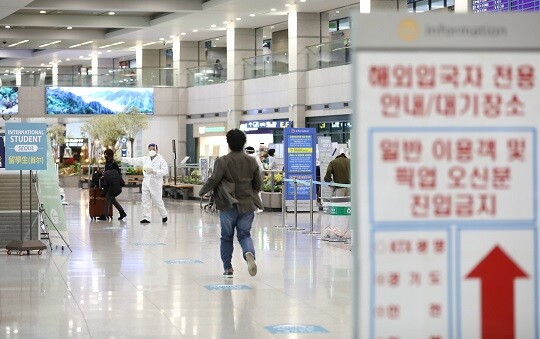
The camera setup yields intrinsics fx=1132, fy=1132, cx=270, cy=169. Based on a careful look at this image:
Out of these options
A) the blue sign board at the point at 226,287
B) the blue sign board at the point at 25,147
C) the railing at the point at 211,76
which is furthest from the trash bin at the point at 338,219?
the railing at the point at 211,76

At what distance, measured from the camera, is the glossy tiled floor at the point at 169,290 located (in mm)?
9219

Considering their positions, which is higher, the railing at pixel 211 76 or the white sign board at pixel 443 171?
the railing at pixel 211 76

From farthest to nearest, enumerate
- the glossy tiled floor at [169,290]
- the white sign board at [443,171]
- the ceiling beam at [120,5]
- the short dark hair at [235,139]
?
1. the ceiling beam at [120,5]
2. the short dark hair at [235,139]
3. the glossy tiled floor at [169,290]
4. the white sign board at [443,171]

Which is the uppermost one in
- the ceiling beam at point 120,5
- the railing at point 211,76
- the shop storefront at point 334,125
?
the ceiling beam at point 120,5

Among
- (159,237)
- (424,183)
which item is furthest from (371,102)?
(159,237)

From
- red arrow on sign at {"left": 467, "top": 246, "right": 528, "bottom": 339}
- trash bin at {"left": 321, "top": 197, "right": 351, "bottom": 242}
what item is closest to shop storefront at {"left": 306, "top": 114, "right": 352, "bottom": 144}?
trash bin at {"left": 321, "top": 197, "right": 351, "bottom": 242}

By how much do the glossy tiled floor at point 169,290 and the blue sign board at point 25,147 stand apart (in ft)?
4.19

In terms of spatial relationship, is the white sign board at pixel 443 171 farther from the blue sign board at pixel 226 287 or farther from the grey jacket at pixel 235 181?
the grey jacket at pixel 235 181

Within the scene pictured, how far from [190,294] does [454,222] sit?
742cm

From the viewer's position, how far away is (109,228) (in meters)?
22.0

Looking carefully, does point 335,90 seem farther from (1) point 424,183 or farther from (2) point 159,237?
(1) point 424,183

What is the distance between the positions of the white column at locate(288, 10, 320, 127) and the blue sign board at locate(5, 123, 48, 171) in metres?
23.4

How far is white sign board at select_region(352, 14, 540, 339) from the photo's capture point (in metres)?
4.10

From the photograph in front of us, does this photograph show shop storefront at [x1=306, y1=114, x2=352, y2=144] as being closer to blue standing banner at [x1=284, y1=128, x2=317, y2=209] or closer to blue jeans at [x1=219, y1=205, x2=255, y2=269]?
blue standing banner at [x1=284, y1=128, x2=317, y2=209]
